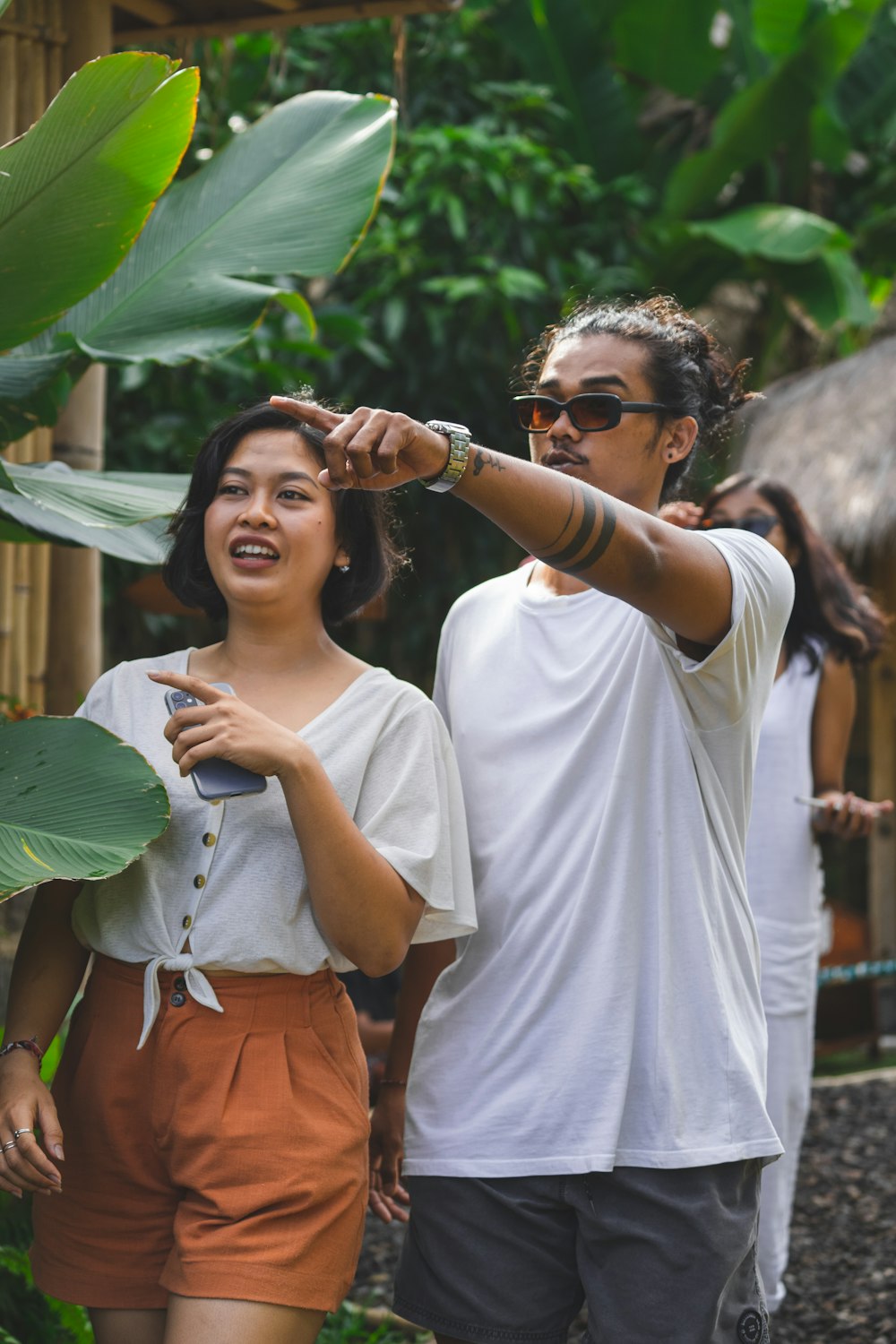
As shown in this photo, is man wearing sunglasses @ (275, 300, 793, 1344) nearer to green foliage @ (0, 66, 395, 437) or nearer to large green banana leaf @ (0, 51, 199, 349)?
large green banana leaf @ (0, 51, 199, 349)

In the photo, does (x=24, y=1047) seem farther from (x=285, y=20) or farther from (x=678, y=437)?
(x=285, y=20)

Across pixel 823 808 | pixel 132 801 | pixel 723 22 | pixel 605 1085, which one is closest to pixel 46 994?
pixel 132 801

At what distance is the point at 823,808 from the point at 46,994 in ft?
7.10

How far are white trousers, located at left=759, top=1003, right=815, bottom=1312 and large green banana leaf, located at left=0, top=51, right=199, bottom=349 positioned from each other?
7.64 ft

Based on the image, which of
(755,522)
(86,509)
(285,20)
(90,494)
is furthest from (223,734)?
(285,20)

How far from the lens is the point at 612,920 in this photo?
211 cm

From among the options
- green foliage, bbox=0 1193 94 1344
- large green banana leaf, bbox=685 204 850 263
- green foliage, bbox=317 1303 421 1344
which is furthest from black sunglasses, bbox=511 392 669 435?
large green banana leaf, bbox=685 204 850 263

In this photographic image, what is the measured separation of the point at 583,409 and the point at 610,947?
80 cm

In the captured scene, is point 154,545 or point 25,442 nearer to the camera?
point 154,545

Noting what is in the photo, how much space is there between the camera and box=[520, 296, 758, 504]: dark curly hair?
2.32m

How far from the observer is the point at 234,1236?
74.2 inches

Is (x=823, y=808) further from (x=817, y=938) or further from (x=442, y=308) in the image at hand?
(x=442, y=308)

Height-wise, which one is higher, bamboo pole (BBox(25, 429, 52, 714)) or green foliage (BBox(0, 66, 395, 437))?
green foliage (BBox(0, 66, 395, 437))

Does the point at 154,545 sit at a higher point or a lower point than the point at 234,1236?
higher
